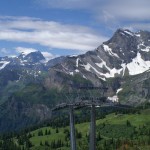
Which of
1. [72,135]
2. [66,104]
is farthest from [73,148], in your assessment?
[66,104]

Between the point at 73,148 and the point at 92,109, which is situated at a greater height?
the point at 92,109

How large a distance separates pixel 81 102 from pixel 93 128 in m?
9.33

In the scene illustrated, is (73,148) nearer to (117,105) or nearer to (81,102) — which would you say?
(81,102)

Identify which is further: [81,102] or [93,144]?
[81,102]

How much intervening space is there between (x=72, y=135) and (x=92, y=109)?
8862 mm

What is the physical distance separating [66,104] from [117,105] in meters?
15.6

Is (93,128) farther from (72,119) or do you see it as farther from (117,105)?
(72,119)

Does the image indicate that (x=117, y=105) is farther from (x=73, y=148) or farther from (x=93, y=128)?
(x=73, y=148)

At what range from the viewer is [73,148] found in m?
78.9

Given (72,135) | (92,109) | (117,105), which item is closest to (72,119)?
(72,135)

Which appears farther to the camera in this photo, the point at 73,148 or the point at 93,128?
the point at 73,148

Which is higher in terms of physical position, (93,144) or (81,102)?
(81,102)

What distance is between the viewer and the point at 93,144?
2756 inches

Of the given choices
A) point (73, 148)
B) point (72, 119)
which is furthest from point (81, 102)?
point (73, 148)
